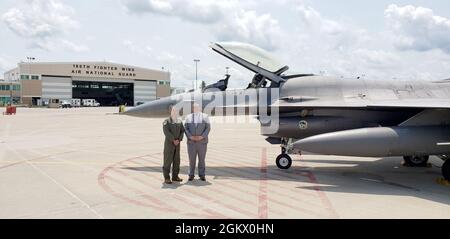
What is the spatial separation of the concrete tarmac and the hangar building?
269 ft

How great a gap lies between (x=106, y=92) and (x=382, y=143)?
345 feet

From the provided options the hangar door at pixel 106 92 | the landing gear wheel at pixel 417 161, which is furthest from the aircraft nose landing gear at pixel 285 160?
the hangar door at pixel 106 92

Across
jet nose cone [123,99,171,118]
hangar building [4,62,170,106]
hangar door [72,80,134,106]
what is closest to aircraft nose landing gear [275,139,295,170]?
jet nose cone [123,99,171,118]

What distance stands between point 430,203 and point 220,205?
3496 mm

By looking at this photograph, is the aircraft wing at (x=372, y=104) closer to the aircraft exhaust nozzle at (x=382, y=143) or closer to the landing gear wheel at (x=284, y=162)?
the aircraft exhaust nozzle at (x=382, y=143)

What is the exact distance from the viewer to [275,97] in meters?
9.14

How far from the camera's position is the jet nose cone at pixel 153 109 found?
9.28 metres

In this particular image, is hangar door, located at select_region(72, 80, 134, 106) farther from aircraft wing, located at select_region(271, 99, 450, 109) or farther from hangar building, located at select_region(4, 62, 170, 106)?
aircraft wing, located at select_region(271, 99, 450, 109)

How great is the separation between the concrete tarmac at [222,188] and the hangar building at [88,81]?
8188cm

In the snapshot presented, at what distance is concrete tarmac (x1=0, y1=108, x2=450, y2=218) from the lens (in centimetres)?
566

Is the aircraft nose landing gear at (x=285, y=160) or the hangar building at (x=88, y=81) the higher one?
the hangar building at (x=88, y=81)

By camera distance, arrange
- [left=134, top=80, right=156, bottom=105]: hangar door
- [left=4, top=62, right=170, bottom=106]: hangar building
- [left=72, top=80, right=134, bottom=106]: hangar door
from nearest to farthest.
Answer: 1. [left=4, top=62, right=170, bottom=106]: hangar building
2. [left=134, top=80, right=156, bottom=105]: hangar door
3. [left=72, top=80, right=134, bottom=106]: hangar door
